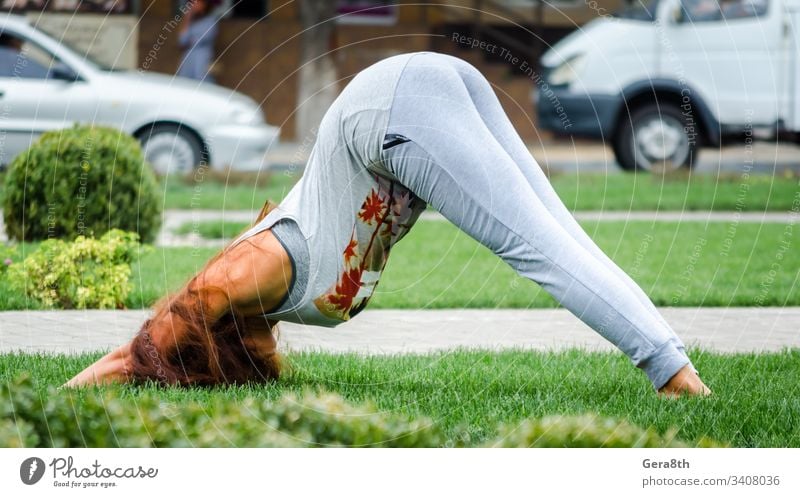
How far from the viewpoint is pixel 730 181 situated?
15.0 meters

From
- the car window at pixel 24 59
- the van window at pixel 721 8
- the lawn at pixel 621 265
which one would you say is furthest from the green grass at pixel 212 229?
the van window at pixel 721 8

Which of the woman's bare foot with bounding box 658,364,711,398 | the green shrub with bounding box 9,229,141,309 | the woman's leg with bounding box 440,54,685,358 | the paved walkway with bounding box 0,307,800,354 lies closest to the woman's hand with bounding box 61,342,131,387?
the paved walkway with bounding box 0,307,800,354

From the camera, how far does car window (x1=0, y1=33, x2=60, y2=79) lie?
14117mm

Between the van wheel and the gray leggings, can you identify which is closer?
the gray leggings

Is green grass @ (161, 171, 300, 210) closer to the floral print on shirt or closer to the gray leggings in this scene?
the floral print on shirt

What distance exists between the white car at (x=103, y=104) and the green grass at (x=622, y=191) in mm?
391

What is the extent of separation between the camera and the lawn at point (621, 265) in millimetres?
7902

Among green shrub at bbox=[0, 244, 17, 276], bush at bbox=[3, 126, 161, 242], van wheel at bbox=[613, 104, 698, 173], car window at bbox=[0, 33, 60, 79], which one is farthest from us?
van wheel at bbox=[613, 104, 698, 173]

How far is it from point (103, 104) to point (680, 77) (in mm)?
7009

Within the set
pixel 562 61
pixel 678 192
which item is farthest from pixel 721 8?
pixel 678 192

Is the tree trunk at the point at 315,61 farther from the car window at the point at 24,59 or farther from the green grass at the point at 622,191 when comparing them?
the car window at the point at 24,59
